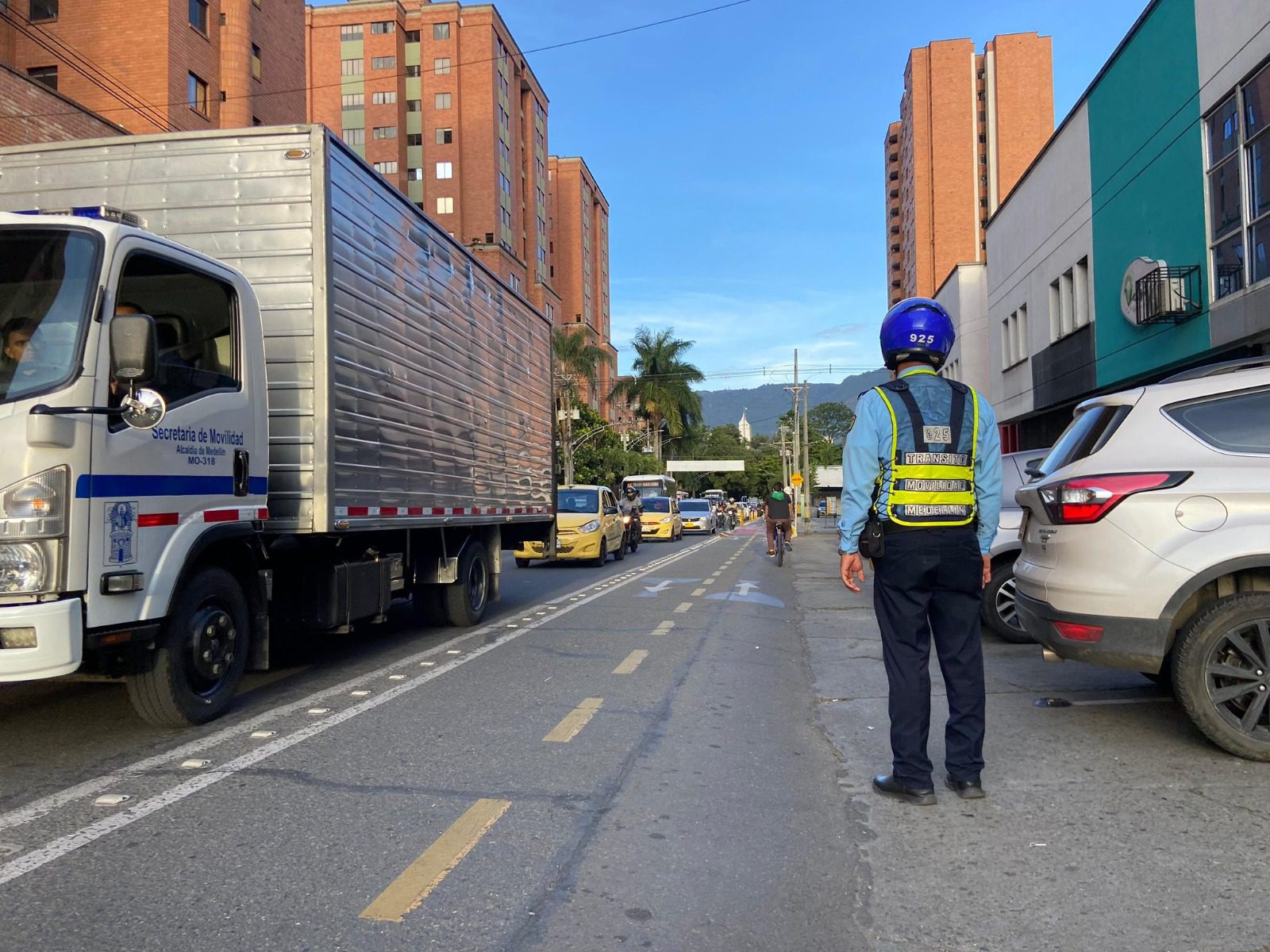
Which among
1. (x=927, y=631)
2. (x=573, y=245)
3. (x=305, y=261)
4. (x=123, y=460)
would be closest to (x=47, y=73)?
(x=305, y=261)

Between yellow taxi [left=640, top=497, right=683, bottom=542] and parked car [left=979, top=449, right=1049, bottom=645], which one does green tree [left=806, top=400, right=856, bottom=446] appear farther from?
parked car [left=979, top=449, right=1049, bottom=645]

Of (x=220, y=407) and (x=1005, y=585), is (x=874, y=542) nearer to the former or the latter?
(x=220, y=407)

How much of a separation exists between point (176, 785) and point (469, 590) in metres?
6.14

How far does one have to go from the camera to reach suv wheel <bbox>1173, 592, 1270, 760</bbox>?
192 inches

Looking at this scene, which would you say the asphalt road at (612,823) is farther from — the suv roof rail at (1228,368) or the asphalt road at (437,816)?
the suv roof rail at (1228,368)

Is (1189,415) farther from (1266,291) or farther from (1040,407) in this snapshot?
(1040,407)

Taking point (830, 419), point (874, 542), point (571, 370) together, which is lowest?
point (874, 542)

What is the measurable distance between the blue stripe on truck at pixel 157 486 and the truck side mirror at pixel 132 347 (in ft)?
1.64

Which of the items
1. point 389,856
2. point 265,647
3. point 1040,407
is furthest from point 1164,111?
point 389,856

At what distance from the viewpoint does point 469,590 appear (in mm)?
10844

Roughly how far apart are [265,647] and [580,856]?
328 centimetres

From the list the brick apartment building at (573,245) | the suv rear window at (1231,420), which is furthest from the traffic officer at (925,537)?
the brick apartment building at (573,245)

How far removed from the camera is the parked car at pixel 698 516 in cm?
4412

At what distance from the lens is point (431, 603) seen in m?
10.7
